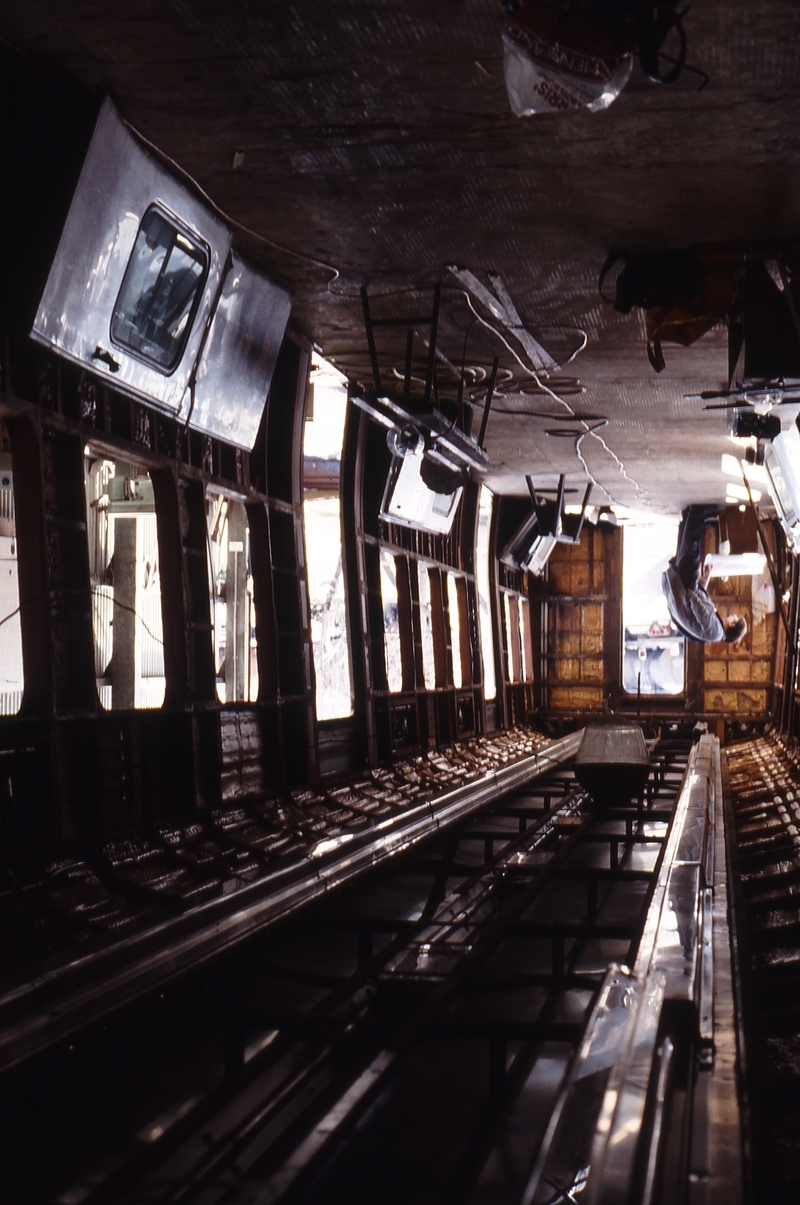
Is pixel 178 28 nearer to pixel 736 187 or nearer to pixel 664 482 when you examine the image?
pixel 736 187

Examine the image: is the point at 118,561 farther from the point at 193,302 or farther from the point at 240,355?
the point at 193,302

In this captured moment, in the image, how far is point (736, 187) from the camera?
521 cm

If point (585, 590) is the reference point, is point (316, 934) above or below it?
below

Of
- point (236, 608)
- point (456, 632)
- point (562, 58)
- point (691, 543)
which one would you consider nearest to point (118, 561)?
point (236, 608)

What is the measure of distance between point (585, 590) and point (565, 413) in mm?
8533

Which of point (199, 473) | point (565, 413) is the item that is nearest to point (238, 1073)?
point (199, 473)

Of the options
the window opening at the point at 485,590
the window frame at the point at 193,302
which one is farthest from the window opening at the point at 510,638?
the window frame at the point at 193,302

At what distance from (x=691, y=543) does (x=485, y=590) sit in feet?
10.7

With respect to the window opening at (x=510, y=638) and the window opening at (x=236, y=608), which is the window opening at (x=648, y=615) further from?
the window opening at (x=236, y=608)

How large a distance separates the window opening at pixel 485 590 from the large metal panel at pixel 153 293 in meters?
9.57

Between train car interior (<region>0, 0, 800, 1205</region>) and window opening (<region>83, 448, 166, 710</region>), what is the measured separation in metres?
0.09

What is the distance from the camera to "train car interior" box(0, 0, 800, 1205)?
305cm

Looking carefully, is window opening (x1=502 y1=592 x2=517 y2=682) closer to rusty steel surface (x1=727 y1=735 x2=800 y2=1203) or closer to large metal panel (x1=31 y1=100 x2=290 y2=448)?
rusty steel surface (x1=727 y1=735 x2=800 y2=1203)

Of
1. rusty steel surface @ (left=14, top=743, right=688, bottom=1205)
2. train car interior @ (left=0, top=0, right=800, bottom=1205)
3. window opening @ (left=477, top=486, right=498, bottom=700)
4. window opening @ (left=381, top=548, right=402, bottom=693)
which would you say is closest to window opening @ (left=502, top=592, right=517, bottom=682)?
window opening @ (left=477, top=486, right=498, bottom=700)
